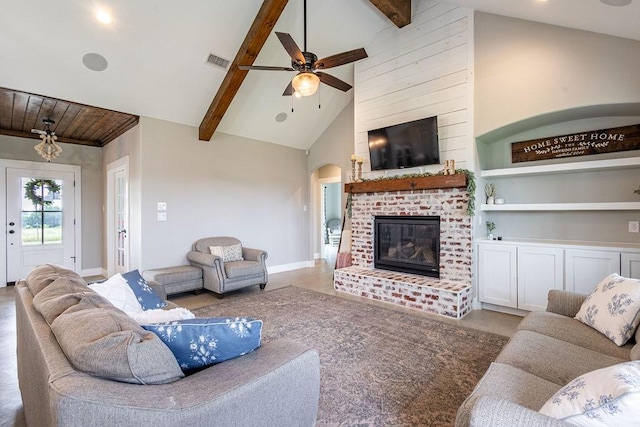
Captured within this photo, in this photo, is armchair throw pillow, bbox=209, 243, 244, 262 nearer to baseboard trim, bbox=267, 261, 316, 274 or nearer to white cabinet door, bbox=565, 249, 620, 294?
baseboard trim, bbox=267, 261, 316, 274

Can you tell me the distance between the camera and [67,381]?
94cm

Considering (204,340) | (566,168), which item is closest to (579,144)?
(566,168)

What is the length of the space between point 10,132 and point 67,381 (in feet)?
22.4

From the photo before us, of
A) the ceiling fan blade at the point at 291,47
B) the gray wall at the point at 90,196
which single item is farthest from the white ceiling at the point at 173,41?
the gray wall at the point at 90,196

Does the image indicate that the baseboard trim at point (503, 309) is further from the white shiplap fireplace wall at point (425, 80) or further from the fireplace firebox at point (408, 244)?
the fireplace firebox at point (408, 244)

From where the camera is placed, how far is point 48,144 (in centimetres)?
516

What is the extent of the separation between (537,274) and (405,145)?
236 cm

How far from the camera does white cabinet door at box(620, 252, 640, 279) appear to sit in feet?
10.2

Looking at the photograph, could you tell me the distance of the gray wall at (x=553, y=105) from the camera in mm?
3230

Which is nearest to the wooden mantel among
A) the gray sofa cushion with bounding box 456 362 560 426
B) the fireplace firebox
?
the fireplace firebox

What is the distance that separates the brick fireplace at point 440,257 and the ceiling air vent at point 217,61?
104 inches

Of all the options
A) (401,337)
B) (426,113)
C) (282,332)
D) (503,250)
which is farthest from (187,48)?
(503,250)

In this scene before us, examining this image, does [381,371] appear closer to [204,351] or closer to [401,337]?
[401,337]

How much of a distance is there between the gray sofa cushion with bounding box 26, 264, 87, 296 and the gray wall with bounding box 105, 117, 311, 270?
2.64 meters
